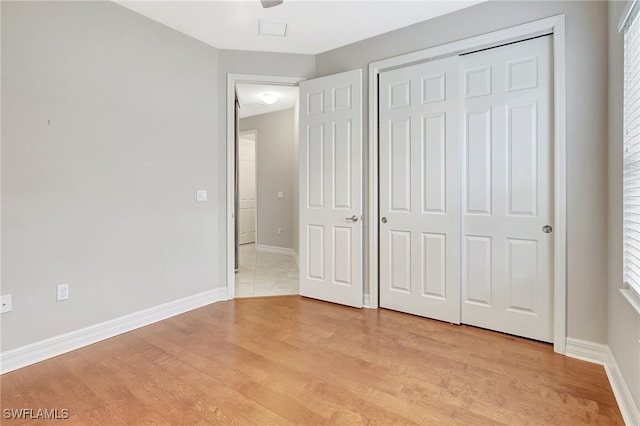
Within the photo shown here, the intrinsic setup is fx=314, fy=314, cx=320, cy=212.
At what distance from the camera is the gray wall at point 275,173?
5.79 metres

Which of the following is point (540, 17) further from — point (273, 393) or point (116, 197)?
point (116, 197)

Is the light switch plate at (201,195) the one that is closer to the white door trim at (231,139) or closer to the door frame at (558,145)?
the white door trim at (231,139)

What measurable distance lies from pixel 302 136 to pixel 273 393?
248 cm

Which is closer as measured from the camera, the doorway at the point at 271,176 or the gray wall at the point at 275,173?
the doorway at the point at 271,176

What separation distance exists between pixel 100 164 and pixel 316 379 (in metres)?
2.24

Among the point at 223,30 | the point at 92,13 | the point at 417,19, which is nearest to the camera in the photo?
the point at 92,13

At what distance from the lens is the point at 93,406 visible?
1651 millimetres

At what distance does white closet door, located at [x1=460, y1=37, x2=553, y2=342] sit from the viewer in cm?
230

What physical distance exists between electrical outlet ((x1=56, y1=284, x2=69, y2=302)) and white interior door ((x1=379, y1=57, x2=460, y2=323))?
8.39ft

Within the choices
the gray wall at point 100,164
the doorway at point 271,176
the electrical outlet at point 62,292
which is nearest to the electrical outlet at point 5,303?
the gray wall at point 100,164

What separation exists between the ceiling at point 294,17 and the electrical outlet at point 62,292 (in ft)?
7.27

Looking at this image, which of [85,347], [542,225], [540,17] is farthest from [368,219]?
[85,347]

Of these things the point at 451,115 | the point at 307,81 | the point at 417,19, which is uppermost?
the point at 417,19

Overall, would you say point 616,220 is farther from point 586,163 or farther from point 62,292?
point 62,292
